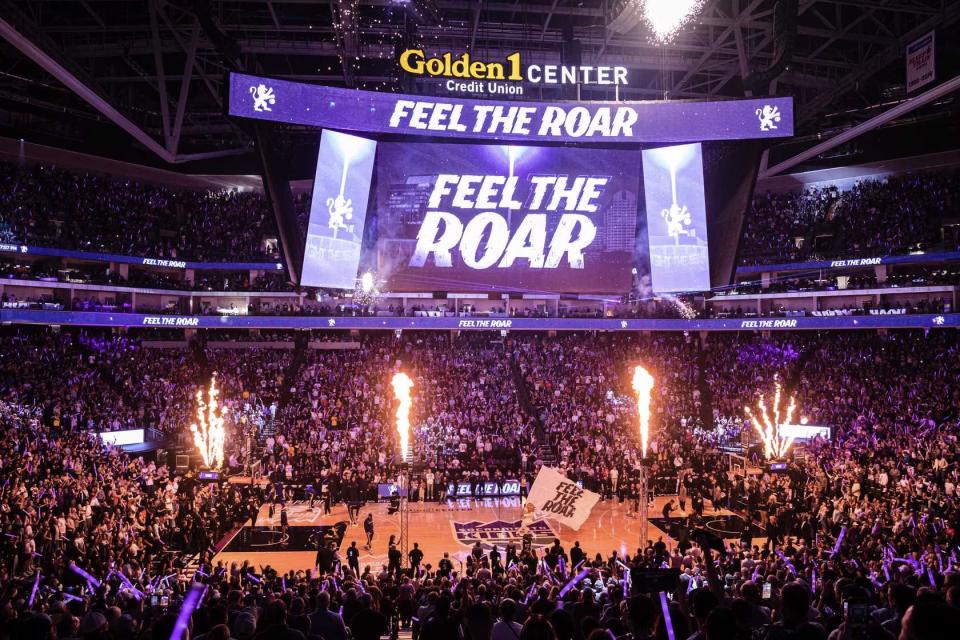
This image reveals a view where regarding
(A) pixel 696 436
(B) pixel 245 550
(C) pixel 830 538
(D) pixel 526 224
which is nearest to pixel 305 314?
(D) pixel 526 224

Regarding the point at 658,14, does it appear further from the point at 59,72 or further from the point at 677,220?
the point at 59,72

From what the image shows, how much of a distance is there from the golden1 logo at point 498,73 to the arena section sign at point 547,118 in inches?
57.5

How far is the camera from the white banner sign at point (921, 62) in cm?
2645

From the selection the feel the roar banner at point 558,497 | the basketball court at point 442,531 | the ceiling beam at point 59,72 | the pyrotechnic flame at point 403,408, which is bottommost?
the basketball court at point 442,531

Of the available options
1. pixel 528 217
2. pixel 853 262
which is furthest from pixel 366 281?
pixel 853 262

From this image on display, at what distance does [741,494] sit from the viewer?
953 inches

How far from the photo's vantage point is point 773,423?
33.6 meters

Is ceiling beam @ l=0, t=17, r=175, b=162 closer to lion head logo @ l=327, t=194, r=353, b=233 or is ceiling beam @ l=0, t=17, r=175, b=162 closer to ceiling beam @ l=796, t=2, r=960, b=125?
lion head logo @ l=327, t=194, r=353, b=233

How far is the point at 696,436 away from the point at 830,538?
12.8 metres

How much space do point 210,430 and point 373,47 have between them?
759 inches

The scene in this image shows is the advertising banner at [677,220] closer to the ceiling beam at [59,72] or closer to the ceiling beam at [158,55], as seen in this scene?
the ceiling beam at [158,55]

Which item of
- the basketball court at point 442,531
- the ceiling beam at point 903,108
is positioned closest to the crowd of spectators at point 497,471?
the basketball court at point 442,531

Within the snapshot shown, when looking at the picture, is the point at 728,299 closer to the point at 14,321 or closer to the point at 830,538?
the point at 830,538

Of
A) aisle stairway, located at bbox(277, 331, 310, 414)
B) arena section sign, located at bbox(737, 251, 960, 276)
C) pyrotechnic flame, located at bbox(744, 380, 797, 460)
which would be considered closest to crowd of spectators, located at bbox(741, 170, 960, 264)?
arena section sign, located at bbox(737, 251, 960, 276)
